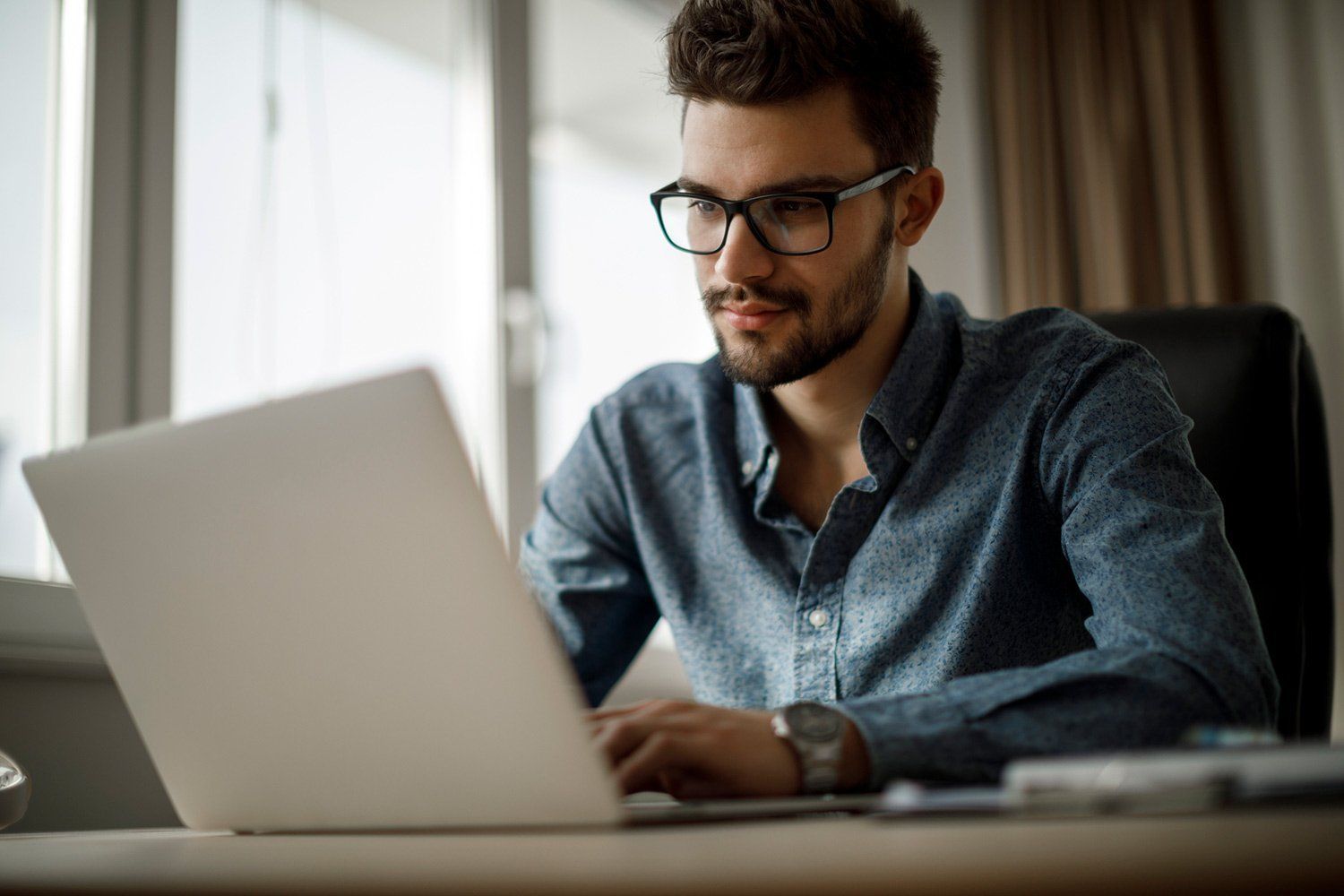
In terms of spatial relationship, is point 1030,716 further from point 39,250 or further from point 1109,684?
point 39,250

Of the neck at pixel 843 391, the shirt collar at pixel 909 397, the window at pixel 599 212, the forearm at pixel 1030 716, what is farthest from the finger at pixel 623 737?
the window at pixel 599 212

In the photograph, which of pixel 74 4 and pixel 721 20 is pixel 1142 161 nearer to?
pixel 721 20

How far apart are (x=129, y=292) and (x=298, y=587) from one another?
107cm

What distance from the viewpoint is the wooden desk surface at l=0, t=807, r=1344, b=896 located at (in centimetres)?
34

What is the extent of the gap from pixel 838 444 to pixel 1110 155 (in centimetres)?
193

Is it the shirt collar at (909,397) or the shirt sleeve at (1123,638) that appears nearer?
the shirt sleeve at (1123,638)

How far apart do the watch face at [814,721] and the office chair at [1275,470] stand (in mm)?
645

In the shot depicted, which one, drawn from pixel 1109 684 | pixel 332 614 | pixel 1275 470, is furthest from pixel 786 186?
pixel 332 614

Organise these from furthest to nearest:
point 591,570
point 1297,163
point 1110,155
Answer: point 1110,155
point 1297,163
point 591,570

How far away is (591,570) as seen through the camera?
4.46 feet

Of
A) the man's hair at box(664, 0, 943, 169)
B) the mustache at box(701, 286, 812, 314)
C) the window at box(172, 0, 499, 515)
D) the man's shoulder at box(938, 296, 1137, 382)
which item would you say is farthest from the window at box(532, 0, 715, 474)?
the man's shoulder at box(938, 296, 1137, 382)

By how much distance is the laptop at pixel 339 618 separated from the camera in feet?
1.74

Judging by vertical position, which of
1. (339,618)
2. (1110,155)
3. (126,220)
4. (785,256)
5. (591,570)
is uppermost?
(1110,155)

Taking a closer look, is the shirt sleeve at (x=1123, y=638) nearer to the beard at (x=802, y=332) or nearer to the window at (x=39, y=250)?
the beard at (x=802, y=332)
